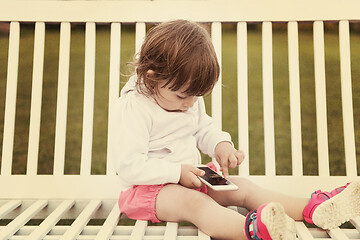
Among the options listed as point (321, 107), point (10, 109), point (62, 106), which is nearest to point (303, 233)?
point (321, 107)

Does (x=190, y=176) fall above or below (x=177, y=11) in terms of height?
below

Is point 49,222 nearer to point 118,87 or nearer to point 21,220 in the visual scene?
point 21,220

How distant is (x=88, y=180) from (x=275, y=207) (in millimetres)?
527

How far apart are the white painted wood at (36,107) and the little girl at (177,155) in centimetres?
29

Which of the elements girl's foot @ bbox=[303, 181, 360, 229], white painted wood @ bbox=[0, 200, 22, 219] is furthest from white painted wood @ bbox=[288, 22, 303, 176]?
white painted wood @ bbox=[0, 200, 22, 219]

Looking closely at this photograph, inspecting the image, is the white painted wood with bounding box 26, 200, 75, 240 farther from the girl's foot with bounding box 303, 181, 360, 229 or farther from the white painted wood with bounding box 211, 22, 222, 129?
the girl's foot with bounding box 303, 181, 360, 229

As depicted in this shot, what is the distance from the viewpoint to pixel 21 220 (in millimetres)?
827

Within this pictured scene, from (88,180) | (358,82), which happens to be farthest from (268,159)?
(358,82)

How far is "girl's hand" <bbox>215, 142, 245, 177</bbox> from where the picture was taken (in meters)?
0.90

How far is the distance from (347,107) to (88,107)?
686mm

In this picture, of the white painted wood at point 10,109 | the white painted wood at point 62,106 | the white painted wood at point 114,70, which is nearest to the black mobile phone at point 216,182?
the white painted wood at point 114,70

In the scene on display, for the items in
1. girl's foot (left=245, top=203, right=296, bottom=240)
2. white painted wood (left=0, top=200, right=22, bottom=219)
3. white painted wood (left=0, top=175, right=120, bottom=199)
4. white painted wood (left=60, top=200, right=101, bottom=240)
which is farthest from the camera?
white painted wood (left=0, top=175, right=120, bottom=199)

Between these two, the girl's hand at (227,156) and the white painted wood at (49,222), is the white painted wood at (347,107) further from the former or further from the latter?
the white painted wood at (49,222)

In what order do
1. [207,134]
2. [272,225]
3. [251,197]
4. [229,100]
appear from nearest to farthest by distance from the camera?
[272,225] → [251,197] → [207,134] → [229,100]
